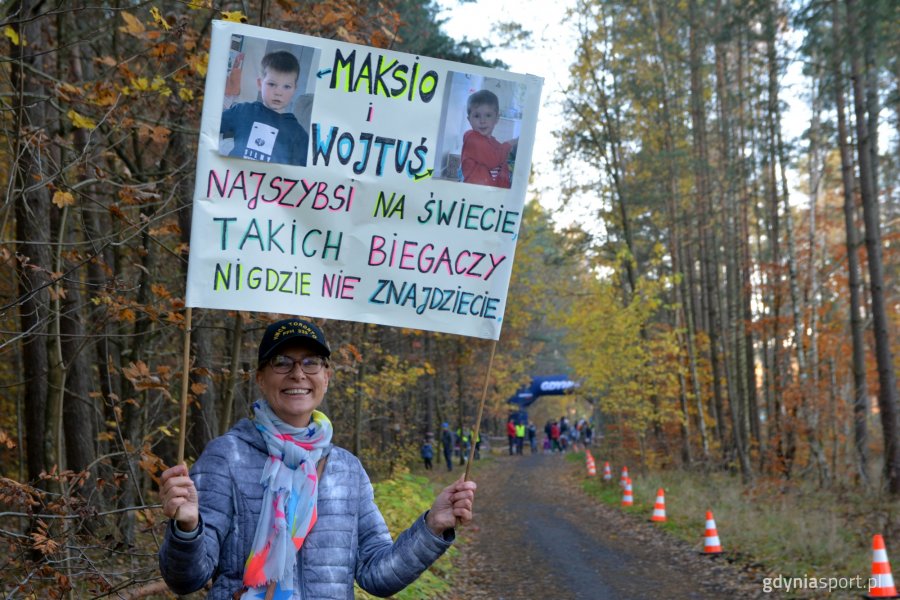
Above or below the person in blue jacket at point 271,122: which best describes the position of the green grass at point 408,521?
below

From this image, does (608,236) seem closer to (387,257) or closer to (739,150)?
(739,150)

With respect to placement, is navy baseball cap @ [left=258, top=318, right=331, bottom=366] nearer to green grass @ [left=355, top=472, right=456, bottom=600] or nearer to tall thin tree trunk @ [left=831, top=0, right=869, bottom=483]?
green grass @ [left=355, top=472, right=456, bottom=600]

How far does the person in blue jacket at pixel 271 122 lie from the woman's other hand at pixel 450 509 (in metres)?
1.54

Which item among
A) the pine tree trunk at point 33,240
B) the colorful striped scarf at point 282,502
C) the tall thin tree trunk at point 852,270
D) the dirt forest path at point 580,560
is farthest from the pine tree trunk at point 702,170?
the colorful striped scarf at point 282,502

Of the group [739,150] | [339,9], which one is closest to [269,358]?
[339,9]

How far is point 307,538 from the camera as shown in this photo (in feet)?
10.0

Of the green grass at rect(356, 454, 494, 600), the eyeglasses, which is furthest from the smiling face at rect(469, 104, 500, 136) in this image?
the green grass at rect(356, 454, 494, 600)

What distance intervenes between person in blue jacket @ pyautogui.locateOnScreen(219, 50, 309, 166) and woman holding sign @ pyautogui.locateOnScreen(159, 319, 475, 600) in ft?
2.53

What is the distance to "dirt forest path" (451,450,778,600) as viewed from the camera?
10.9 m

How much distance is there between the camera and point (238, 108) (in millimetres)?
3564

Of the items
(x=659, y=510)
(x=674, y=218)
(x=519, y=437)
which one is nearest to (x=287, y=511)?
(x=659, y=510)

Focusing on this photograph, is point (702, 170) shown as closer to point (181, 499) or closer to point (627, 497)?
point (627, 497)

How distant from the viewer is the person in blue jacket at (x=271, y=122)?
355 centimetres

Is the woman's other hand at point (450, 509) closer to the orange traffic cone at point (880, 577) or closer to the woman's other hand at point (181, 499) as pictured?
the woman's other hand at point (181, 499)
